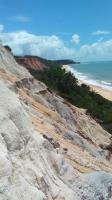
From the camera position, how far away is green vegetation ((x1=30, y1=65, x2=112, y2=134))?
56.7 m

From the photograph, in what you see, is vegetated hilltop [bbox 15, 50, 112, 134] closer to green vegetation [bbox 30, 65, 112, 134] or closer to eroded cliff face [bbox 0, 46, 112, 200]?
green vegetation [bbox 30, 65, 112, 134]

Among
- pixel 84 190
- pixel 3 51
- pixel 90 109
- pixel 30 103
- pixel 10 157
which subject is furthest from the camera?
pixel 90 109

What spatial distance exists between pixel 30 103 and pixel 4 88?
42.5 ft

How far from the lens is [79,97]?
210 ft

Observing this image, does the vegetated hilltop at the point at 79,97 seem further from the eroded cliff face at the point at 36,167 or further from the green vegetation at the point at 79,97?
the eroded cliff face at the point at 36,167

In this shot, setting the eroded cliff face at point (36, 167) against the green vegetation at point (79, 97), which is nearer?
the eroded cliff face at point (36, 167)

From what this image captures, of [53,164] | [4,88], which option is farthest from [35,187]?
[4,88]

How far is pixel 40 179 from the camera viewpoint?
57.0ft

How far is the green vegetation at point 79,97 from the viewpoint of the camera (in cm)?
5673

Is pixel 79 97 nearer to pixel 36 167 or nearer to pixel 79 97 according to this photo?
pixel 79 97

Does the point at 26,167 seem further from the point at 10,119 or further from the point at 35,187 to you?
the point at 10,119

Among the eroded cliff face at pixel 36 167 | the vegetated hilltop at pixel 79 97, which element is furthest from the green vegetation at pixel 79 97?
the eroded cliff face at pixel 36 167

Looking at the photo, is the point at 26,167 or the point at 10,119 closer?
the point at 26,167

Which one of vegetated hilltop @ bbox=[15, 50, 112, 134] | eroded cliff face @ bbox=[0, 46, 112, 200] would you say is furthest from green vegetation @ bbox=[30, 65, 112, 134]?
eroded cliff face @ bbox=[0, 46, 112, 200]
